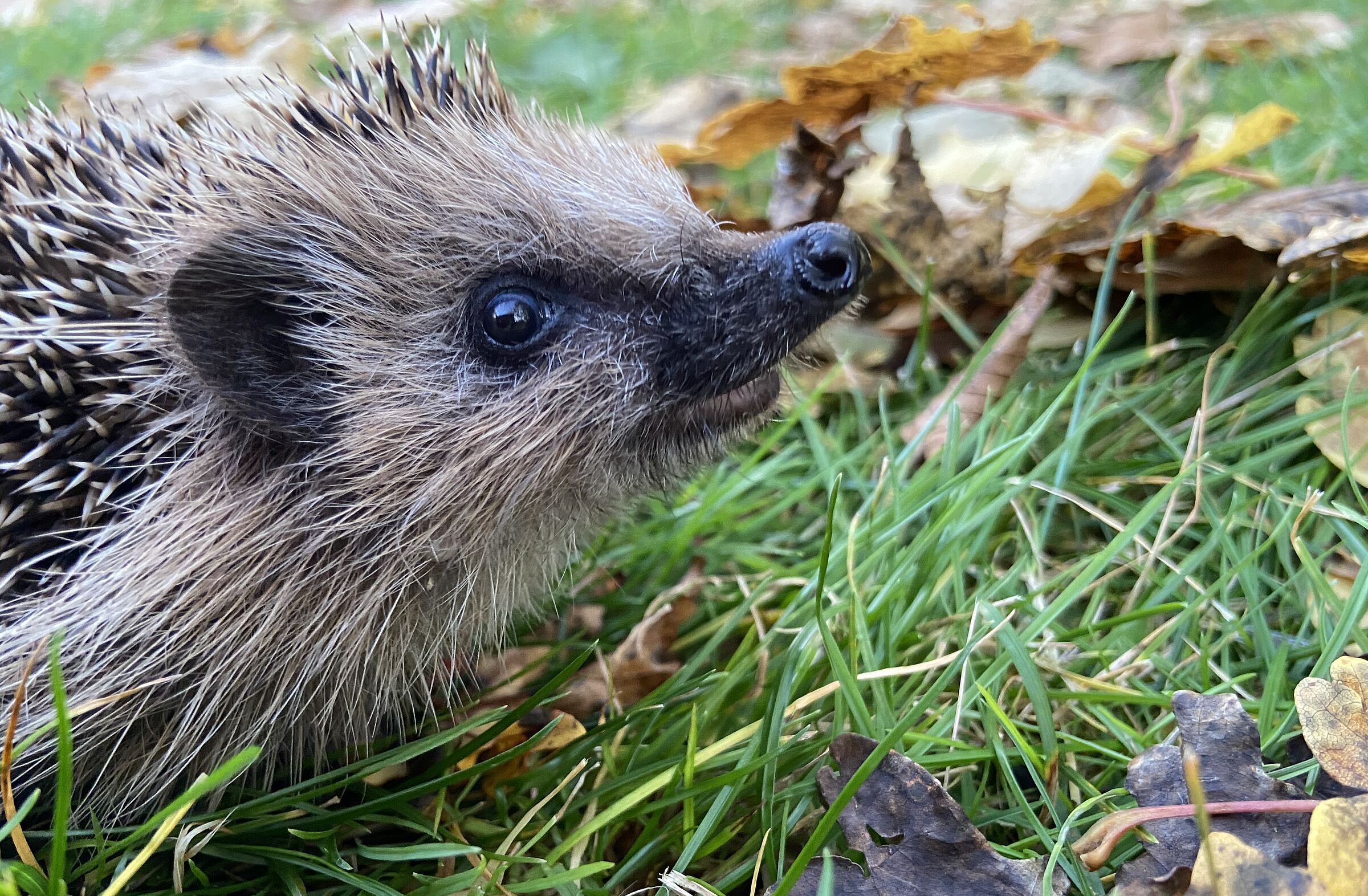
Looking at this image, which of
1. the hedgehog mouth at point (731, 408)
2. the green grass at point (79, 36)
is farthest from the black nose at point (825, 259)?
the green grass at point (79, 36)

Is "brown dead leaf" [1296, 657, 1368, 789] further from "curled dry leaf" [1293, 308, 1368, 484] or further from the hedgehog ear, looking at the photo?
the hedgehog ear

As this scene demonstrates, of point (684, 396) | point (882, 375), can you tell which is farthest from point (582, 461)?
point (882, 375)

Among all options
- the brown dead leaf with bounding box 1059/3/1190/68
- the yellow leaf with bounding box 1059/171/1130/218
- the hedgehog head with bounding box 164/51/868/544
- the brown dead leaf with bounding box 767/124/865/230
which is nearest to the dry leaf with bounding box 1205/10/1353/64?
the brown dead leaf with bounding box 1059/3/1190/68

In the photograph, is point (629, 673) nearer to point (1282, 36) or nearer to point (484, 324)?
point (484, 324)

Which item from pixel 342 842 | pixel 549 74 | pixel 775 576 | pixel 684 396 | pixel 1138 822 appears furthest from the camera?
pixel 549 74

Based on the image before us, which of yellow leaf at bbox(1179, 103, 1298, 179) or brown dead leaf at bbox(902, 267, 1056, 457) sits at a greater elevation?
yellow leaf at bbox(1179, 103, 1298, 179)

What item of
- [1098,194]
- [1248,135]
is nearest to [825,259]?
[1098,194]

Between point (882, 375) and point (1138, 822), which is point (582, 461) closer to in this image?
point (1138, 822)
